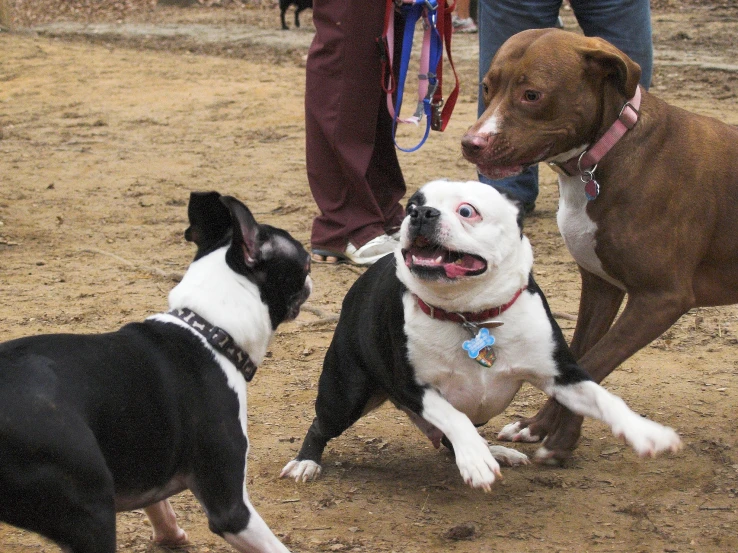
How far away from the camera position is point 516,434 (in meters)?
4.05

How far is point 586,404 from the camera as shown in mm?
3381

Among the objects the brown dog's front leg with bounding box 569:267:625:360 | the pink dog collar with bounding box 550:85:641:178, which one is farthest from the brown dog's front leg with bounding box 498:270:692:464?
the pink dog collar with bounding box 550:85:641:178

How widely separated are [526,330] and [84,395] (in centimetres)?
140

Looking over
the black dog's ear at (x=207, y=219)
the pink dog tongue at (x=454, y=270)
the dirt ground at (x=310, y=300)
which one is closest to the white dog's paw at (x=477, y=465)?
the dirt ground at (x=310, y=300)

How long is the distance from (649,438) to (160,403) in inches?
56.3

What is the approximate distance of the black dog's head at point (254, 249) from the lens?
125 inches

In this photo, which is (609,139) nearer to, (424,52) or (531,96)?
(531,96)

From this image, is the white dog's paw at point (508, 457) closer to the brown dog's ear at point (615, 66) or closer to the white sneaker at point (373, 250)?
the brown dog's ear at point (615, 66)

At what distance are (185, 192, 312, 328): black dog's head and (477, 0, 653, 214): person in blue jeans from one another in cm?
141

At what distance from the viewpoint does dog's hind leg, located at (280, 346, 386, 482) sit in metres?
3.73

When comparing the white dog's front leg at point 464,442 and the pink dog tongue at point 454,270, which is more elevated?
the pink dog tongue at point 454,270

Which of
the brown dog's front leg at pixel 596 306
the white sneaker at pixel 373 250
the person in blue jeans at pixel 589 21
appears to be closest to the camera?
the brown dog's front leg at pixel 596 306

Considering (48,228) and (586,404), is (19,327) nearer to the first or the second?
(48,228)

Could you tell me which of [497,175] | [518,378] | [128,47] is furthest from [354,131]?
[128,47]
